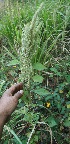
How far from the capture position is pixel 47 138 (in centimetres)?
237

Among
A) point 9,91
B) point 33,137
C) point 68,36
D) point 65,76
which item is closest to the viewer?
point 9,91

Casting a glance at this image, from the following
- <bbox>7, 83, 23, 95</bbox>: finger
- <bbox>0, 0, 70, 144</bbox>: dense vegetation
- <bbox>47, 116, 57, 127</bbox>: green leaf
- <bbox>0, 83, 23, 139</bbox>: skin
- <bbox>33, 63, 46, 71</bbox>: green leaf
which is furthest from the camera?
<bbox>47, 116, 57, 127</bbox>: green leaf

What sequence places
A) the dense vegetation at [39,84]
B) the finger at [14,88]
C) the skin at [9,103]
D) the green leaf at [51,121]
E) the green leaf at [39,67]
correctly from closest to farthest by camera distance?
the skin at [9,103]
the finger at [14,88]
the dense vegetation at [39,84]
the green leaf at [39,67]
the green leaf at [51,121]

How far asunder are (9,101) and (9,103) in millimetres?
17

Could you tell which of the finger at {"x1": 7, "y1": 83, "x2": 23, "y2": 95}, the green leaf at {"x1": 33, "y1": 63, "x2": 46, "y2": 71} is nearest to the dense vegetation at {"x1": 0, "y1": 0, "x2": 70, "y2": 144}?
the green leaf at {"x1": 33, "y1": 63, "x2": 46, "y2": 71}

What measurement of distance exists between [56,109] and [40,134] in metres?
0.29

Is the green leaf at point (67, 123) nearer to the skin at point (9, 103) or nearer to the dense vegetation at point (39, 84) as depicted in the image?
the dense vegetation at point (39, 84)

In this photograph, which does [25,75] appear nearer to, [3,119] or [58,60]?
[3,119]

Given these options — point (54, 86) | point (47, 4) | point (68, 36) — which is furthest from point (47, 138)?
point (47, 4)

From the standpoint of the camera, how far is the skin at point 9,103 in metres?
1.61

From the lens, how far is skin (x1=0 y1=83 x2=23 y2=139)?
1.61m

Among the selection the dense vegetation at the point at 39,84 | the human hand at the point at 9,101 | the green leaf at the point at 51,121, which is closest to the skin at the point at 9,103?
the human hand at the point at 9,101

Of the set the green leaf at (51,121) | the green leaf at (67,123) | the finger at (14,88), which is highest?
the finger at (14,88)

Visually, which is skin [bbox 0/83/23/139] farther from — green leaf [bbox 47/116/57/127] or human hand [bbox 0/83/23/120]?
green leaf [bbox 47/116/57/127]
